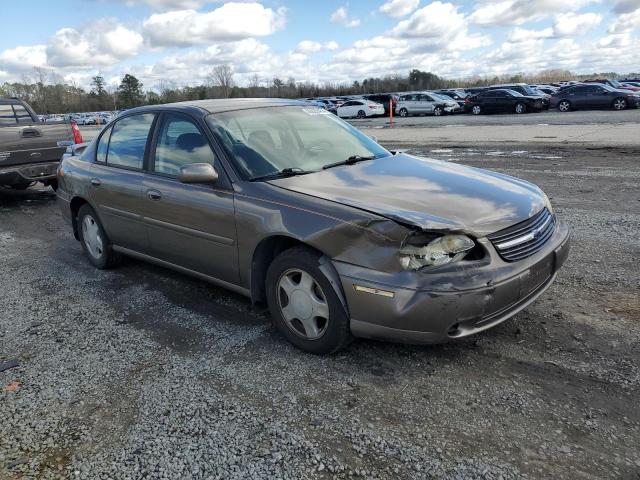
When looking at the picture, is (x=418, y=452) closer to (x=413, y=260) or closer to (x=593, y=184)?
(x=413, y=260)

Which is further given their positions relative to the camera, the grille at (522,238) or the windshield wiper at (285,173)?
the windshield wiper at (285,173)

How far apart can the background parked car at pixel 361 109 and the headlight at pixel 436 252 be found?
3389cm

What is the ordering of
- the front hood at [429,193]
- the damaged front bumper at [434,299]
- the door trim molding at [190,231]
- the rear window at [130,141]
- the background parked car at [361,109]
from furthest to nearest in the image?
the background parked car at [361,109]
the rear window at [130,141]
the door trim molding at [190,231]
the front hood at [429,193]
the damaged front bumper at [434,299]

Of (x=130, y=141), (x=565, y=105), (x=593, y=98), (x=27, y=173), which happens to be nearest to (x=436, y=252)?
(x=130, y=141)

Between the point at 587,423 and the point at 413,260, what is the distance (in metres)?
1.18

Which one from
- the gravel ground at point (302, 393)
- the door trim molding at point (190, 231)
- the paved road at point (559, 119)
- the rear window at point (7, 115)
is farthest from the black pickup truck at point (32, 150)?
the paved road at point (559, 119)

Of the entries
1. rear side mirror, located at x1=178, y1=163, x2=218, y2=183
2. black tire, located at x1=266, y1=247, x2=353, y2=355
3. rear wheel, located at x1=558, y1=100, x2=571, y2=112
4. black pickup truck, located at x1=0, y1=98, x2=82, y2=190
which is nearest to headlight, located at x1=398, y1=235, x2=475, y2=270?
black tire, located at x1=266, y1=247, x2=353, y2=355

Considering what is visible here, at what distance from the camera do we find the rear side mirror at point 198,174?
372 centimetres

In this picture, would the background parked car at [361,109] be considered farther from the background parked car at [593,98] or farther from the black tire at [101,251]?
the black tire at [101,251]

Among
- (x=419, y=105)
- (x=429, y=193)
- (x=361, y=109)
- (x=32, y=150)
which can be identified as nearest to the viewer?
(x=429, y=193)

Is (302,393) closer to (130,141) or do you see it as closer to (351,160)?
(351,160)

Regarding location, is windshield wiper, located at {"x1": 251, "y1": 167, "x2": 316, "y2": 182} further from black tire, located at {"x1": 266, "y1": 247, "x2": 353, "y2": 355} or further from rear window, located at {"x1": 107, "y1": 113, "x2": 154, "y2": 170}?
rear window, located at {"x1": 107, "y1": 113, "x2": 154, "y2": 170}

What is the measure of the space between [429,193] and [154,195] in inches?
90.4

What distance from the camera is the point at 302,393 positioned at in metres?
3.08
